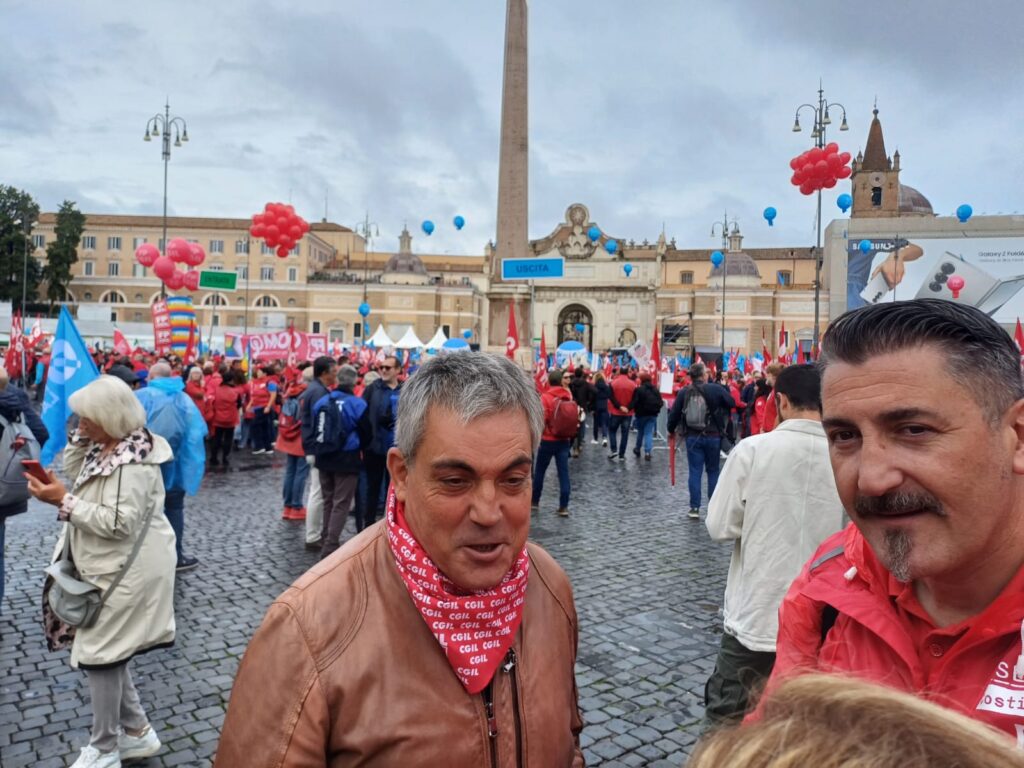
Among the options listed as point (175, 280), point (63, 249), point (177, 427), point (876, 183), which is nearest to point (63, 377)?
point (177, 427)

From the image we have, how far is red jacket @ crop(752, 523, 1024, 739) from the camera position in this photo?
41.9 inches

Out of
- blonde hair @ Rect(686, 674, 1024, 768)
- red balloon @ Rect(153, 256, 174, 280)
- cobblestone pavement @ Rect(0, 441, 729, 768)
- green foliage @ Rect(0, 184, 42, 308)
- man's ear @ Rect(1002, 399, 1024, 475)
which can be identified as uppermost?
green foliage @ Rect(0, 184, 42, 308)

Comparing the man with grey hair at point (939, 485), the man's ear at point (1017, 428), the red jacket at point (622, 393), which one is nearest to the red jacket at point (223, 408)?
the red jacket at point (622, 393)

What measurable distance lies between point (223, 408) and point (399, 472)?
10123 millimetres

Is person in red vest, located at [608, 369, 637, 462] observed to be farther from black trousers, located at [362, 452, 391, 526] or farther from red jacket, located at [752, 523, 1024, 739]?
red jacket, located at [752, 523, 1024, 739]

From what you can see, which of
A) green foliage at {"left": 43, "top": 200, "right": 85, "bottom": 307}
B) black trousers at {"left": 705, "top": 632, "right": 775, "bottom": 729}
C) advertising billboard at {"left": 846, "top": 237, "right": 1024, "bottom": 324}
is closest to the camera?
black trousers at {"left": 705, "top": 632, "right": 775, "bottom": 729}

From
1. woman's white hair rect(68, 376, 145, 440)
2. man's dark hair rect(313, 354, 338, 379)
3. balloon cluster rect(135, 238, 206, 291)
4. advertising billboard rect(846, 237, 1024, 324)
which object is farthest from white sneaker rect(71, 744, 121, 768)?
advertising billboard rect(846, 237, 1024, 324)

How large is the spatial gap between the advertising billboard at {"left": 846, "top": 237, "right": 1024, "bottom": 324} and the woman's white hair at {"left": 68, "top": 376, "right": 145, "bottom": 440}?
29030 mm

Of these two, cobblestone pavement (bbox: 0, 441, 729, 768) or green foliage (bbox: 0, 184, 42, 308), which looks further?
green foliage (bbox: 0, 184, 42, 308)

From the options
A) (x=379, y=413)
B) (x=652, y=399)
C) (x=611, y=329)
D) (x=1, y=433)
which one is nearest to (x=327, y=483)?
(x=379, y=413)

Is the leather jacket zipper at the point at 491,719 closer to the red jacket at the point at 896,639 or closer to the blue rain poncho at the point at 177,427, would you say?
the red jacket at the point at 896,639

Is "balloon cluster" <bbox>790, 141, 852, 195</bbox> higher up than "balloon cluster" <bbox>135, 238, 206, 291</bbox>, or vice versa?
"balloon cluster" <bbox>790, 141, 852, 195</bbox>

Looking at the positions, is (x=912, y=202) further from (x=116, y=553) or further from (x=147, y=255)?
(x=116, y=553)

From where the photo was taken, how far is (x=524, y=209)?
19422mm
